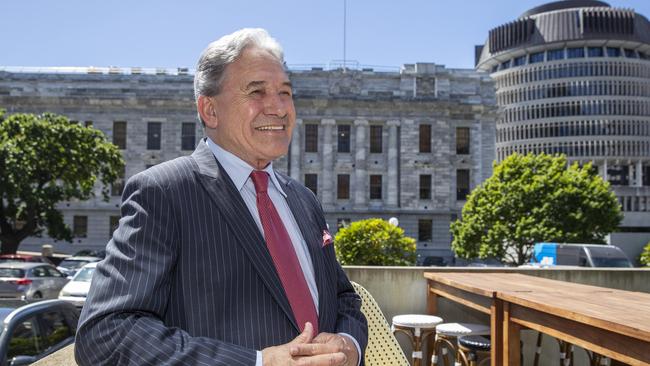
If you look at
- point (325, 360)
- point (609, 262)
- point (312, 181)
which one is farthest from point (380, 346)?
point (312, 181)

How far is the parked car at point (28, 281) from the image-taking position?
14.1 m

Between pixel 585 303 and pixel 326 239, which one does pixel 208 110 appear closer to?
pixel 326 239

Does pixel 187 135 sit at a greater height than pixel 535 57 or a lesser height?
lesser

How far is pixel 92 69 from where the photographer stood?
41656 millimetres

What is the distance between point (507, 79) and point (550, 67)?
5480 millimetres

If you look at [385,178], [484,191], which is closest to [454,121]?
[385,178]

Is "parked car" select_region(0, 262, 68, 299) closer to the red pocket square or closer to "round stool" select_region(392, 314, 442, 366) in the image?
"round stool" select_region(392, 314, 442, 366)

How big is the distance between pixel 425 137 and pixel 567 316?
1502 inches

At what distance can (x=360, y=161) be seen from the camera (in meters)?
40.0

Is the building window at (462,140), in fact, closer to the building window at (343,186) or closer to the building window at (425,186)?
the building window at (425,186)

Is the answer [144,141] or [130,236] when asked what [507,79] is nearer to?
[144,141]

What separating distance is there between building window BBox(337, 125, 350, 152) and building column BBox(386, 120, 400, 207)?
2.89 meters

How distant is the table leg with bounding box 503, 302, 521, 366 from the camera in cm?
376

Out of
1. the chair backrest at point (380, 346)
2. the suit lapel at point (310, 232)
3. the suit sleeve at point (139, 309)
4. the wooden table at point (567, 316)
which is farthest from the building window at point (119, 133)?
the suit sleeve at point (139, 309)
